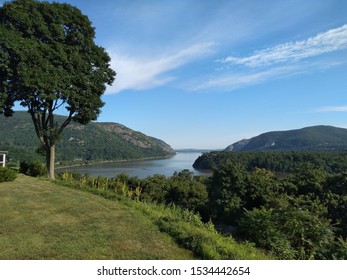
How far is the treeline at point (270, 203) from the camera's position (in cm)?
904

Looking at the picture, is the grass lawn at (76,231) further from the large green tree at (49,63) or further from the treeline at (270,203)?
the large green tree at (49,63)

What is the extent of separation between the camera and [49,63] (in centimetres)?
1825

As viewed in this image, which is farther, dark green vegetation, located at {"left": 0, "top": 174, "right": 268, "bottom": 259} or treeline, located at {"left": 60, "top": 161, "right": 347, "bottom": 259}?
treeline, located at {"left": 60, "top": 161, "right": 347, "bottom": 259}

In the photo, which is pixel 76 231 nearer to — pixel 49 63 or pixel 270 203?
pixel 49 63

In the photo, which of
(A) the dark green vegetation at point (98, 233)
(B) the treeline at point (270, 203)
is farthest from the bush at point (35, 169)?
(A) the dark green vegetation at point (98, 233)

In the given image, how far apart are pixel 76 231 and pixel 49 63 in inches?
523

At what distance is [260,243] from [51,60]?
16.1 m

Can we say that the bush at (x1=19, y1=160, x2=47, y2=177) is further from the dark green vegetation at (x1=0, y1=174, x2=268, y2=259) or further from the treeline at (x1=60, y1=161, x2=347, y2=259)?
the dark green vegetation at (x1=0, y1=174, x2=268, y2=259)

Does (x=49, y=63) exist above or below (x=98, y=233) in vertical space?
above

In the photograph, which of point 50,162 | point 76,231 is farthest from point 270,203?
point 76,231

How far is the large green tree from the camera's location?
1731 centimetres

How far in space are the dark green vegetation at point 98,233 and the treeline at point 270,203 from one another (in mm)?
1328

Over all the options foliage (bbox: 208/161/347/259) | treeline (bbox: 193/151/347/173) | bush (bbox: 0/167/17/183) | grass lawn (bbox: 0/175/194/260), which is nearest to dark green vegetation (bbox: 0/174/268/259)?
grass lawn (bbox: 0/175/194/260)

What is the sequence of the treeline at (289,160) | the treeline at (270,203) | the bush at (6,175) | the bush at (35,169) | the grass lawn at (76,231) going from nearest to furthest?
the grass lawn at (76,231)
the treeline at (270,203)
the bush at (6,175)
the bush at (35,169)
the treeline at (289,160)
